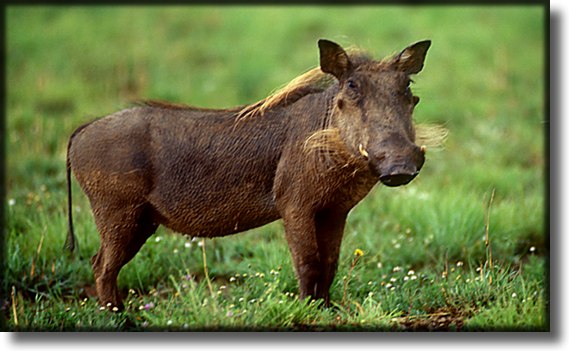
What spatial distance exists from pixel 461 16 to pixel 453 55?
472 millimetres

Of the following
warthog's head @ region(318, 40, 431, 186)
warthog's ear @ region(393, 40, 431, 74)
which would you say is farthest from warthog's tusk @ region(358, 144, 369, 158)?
warthog's ear @ region(393, 40, 431, 74)

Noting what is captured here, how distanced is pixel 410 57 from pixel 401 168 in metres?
0.48

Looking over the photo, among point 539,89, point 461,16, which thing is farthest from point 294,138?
point 461,16

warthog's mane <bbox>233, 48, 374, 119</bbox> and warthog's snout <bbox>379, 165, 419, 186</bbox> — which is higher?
warthog's mane <bbox>233, 48, 374, 119</bbox>

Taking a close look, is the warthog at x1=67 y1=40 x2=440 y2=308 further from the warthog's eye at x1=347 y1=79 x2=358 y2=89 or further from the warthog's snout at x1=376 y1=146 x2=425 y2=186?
the warthog's snout at x1=376 y1=146 x2=425 y2=186

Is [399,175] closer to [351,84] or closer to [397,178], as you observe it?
[397,178]

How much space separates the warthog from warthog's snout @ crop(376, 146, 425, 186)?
218 millimetres

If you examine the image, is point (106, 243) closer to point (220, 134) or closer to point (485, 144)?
point (220, 134)

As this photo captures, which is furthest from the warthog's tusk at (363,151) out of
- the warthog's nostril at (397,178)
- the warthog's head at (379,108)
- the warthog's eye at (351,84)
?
the warthog's eye at (351,84)

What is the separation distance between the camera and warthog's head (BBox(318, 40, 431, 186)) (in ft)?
10.4

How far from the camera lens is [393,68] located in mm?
3398

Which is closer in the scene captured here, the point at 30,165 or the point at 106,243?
the point at 106,243

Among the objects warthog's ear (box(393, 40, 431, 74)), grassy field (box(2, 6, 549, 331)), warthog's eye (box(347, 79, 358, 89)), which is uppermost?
warthog's ear (box(393, 40, 431, 74))

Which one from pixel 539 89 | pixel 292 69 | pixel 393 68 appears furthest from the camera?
pixel 292 69
